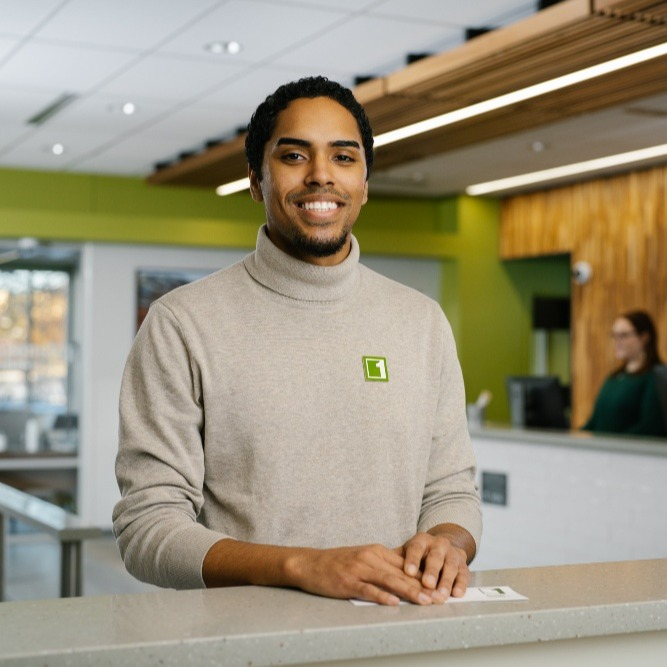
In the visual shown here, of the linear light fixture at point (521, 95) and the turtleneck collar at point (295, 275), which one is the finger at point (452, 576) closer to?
the turtleneck collar at point (295, 275)

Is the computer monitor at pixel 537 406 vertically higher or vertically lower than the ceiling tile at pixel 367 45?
lower

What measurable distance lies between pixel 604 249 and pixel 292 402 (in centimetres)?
759

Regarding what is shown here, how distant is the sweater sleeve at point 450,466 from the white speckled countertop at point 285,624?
31 centimetres

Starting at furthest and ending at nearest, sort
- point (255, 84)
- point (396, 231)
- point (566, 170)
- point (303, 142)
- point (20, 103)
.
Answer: point (396, 231) → point (566, 170) → point (20, 103) → point (255, 84) → point (303, 142)

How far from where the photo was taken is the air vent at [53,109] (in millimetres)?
6355

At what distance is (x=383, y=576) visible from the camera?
50.0 inches

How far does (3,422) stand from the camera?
8.94m

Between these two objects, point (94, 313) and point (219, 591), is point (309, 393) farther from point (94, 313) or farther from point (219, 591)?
point (94, 313)

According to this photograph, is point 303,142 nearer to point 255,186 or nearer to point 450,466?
point 255,186

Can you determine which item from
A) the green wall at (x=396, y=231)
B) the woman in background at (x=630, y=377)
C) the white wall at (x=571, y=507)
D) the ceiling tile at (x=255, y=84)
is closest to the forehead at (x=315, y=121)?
the white wall at (x=571, y=507)

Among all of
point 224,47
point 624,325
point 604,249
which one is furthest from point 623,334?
point 604,249

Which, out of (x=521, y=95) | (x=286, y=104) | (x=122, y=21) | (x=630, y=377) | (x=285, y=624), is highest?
(x=122, y=21)

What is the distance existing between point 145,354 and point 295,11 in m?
3.53

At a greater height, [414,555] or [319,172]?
[319,172]
